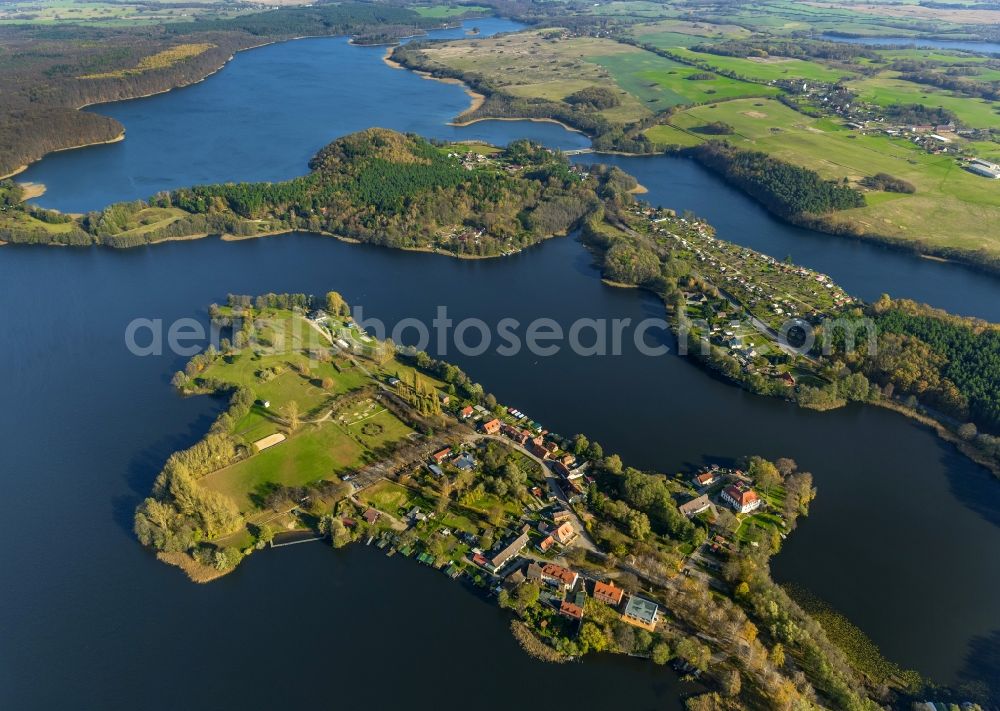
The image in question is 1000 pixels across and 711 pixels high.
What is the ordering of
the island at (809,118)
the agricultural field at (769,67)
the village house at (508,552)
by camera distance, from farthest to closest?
the agricultural field at (769,67) → the island at (809,118) → the village house at (508,552)

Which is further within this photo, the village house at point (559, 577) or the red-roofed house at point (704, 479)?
the red-roofed house at point (704, 479)

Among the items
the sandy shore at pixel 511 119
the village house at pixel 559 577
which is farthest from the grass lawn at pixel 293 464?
the sandy shore at pixel 511 119

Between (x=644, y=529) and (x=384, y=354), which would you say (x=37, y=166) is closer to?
(x=384, y=354)

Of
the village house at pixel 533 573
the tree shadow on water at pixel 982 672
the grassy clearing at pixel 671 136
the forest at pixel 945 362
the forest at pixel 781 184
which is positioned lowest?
the tree shadow on water at pixel 982 672

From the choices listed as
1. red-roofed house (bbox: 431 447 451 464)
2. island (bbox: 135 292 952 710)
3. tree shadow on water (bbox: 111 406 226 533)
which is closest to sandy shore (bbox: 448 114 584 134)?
island (bbox: 135 292 952 710)

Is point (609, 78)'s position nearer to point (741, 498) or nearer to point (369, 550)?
point (741, 498)

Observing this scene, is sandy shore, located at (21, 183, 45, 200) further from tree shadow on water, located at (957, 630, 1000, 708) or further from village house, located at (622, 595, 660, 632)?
tree shadow on water, located at (957, 630, 1000, 708)

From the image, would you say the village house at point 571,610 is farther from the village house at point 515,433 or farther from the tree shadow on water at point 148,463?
the tree shadow on water at point 148,463
